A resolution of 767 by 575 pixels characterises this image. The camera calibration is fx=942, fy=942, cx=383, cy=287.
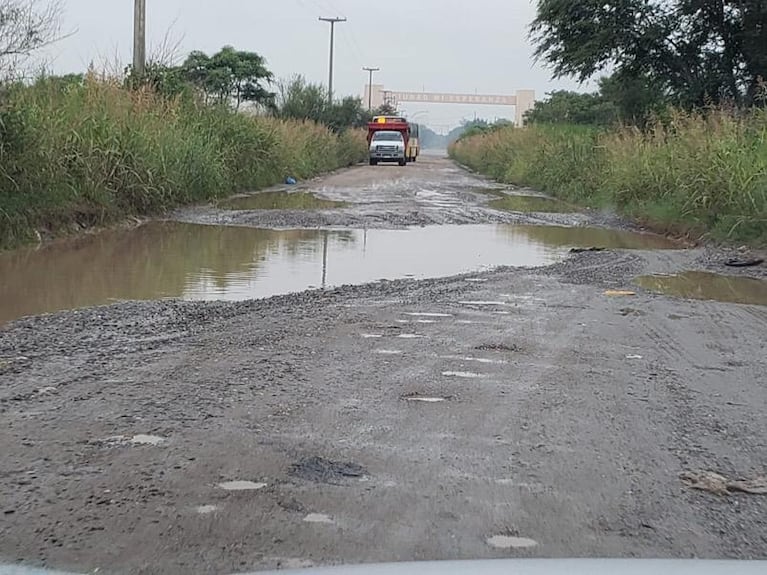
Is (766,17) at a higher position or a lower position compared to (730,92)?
higher

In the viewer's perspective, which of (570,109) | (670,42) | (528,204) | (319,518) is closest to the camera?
(319,518)

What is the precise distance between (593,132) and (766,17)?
631 centimetres

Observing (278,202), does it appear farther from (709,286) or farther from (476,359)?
(476,359)

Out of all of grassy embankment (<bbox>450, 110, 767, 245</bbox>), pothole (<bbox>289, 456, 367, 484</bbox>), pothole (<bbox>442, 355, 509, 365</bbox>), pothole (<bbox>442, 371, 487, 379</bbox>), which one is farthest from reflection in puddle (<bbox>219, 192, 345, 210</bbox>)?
pothole (<bbox>289, 456, 367, 484</bbox>)

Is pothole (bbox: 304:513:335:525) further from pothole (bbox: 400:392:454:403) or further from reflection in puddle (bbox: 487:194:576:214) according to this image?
reflection in puddle (bbox: 487:194:576:214)

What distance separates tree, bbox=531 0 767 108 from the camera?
27.6 m

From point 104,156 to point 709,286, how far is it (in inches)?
333

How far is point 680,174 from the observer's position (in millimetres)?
14859

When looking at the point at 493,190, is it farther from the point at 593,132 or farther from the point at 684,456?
the point at 684,456

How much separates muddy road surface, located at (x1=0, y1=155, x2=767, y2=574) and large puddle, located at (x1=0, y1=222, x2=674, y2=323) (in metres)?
0.92

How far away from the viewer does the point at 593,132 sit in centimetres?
2597

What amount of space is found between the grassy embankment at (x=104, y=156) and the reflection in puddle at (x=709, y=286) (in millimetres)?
6837

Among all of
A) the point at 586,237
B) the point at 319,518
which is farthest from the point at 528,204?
the point at 319,518

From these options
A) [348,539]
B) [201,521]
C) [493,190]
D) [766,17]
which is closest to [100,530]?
[201,521]
